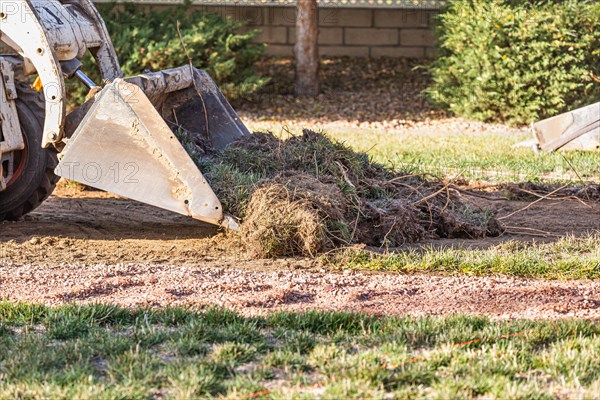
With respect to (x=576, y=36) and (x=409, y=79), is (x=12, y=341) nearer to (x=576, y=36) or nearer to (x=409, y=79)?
(x=576, y=36)

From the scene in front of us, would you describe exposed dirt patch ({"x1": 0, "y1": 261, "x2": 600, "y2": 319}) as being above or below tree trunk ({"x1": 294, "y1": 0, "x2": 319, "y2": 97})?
below

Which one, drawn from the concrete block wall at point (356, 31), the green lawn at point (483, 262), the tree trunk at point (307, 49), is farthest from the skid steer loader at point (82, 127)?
the concrete block wall at point (356, 31)

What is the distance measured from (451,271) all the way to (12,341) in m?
2.85

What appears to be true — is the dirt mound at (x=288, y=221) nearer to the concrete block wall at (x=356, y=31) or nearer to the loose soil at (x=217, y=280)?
the loose soil at (x=217, y=280)

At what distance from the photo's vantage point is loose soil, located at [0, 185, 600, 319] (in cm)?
534

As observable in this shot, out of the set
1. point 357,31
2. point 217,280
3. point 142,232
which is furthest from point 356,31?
point 217,280

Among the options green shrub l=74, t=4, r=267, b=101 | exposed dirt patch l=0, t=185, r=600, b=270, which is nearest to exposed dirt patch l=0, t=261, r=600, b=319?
exposed dirt patch l=0, t=185, r=600, b=270

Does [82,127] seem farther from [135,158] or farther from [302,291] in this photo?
[302,291]

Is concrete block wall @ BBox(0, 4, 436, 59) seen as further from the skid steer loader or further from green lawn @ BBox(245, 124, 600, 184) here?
the skid steer loader

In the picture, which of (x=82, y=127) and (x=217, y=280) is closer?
(x=217, y=280)

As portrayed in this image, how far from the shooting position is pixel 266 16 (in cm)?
1809

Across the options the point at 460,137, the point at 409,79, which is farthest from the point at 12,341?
the point at 409,79

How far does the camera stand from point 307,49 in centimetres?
1609

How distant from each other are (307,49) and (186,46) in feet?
8.06
